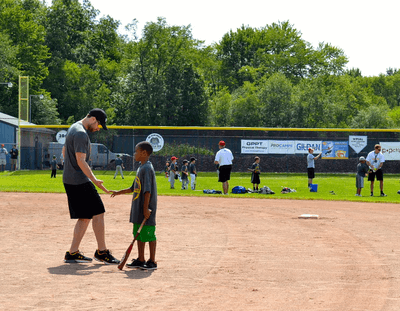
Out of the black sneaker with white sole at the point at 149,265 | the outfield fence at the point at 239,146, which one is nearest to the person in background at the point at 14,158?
the outfield fence at the point at 239,146

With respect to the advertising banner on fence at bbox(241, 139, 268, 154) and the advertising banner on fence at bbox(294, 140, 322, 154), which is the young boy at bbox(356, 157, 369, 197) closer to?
the advertising banner on fence at bbox(294, 140, 322, 154)

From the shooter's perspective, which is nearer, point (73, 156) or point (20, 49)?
point (73, 156)

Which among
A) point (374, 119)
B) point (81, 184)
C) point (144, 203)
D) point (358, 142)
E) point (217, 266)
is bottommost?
point (217, 266)

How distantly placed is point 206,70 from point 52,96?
21.1 meters

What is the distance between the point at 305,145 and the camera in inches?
1291

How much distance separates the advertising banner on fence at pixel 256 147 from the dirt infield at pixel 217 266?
1894cm

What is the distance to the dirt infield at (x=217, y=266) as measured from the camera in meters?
5.43

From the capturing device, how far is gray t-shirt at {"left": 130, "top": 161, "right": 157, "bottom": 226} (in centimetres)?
688

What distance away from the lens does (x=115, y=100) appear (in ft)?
186

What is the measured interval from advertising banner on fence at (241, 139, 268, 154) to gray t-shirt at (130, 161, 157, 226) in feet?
84.8

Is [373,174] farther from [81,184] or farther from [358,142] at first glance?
[81,184]

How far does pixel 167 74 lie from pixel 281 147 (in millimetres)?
23356

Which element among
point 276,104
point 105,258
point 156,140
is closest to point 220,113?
point 276,104

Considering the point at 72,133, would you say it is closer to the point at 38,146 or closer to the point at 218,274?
the point at 218,274
